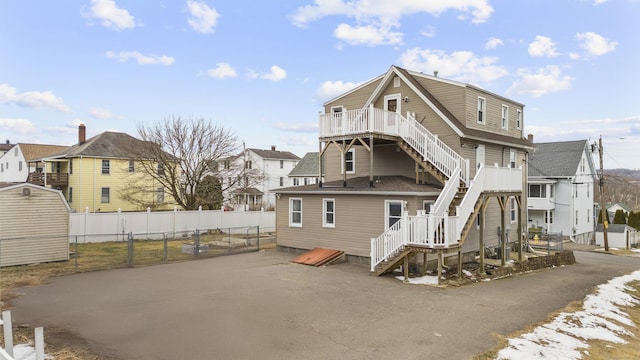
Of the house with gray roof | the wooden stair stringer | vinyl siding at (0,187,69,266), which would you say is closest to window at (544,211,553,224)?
the house with gray roof

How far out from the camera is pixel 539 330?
988 cm

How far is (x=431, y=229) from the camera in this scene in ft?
48.1

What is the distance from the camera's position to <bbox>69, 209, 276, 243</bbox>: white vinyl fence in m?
26.1

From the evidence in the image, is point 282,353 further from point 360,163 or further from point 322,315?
point 360,163

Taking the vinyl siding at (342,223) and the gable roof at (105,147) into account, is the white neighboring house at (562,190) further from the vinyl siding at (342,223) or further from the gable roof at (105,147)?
the gable roof at (105,147)

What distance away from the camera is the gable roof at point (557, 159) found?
38.6m

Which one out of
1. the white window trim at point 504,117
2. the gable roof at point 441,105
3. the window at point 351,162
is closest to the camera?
the gable roof at point 441,105

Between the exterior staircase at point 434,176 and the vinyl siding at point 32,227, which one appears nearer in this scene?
the exterior staircase at point 434,176

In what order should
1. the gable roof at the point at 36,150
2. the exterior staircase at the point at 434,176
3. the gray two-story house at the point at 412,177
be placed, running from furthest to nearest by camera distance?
the gable roof at the point at 36,150, the gray two-story house at the point at 412,177, the exterior staircase at the point at 434,176

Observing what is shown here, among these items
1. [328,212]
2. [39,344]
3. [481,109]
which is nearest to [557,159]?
[481,109]

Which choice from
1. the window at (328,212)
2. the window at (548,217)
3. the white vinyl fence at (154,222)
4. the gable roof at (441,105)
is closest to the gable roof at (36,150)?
the white vinyl fence at (154,222)

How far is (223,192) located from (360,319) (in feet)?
84.5

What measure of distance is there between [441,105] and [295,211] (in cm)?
907

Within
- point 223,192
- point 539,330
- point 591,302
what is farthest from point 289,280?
point 223,192
